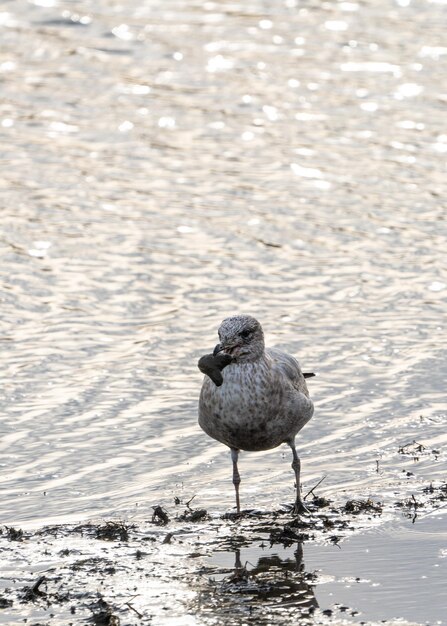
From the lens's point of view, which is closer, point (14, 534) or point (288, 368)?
point (14, 534)

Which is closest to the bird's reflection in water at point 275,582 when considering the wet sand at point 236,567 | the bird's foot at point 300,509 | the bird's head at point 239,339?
the wet sand at point 236,567

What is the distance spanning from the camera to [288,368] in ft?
36.9

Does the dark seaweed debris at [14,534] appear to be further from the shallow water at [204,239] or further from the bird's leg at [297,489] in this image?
the bird's leg at [297,489]

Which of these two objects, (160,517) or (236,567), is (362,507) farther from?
(160,517)

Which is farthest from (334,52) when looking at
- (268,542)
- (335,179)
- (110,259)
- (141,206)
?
(268,542)

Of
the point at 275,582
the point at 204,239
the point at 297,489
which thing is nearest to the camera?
the point at 275,582


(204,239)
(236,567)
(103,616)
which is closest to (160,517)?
(236,567)

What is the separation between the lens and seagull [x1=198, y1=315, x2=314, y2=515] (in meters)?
10.4

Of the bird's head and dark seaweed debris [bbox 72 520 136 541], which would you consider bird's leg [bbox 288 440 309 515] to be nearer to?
the bird's head

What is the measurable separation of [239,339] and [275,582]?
2.03 m

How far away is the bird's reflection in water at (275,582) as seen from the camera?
895 cm

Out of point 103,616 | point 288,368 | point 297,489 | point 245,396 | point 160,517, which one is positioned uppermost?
point 245,396

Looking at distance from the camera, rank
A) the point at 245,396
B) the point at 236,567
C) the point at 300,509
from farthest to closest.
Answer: the point at 300,509, the point at 245,396, the point at 236,567

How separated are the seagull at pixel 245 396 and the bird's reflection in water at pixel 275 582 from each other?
0.95 meters
